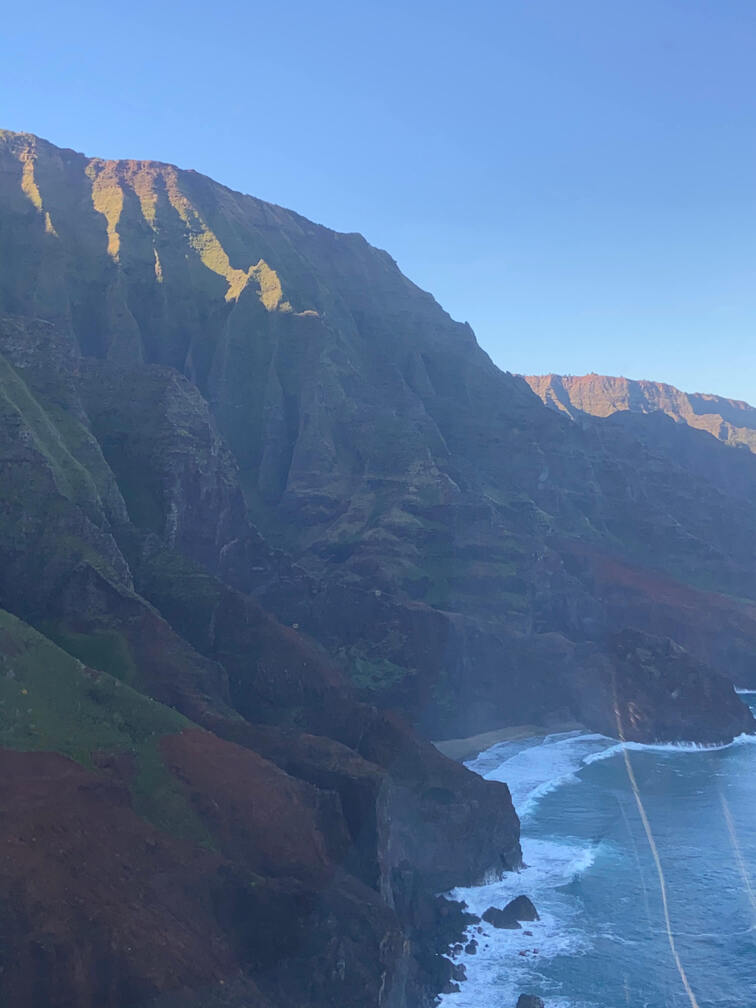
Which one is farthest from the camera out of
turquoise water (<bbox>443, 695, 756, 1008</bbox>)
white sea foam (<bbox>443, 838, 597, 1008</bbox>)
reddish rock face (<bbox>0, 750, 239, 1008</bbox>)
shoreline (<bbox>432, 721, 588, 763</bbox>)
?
shoreline (<bbox>432, 721, 588, 763</bbox>)

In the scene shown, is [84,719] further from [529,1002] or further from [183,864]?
[529,1002]

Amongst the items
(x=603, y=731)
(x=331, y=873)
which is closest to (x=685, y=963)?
(x=331, y=873)

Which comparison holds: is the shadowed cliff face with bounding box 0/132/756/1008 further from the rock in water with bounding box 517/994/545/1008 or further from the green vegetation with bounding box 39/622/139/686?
Answer: the rock in water with bounding box 517/994/545/1008

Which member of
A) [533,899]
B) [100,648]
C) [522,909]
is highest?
[100,648]

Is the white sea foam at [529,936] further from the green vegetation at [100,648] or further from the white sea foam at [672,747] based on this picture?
the white sea foam at [672,747]

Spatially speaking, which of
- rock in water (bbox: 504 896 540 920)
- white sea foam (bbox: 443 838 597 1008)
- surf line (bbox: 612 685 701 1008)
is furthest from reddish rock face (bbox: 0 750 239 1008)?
surf line (bbox: 612 685 701 1008)

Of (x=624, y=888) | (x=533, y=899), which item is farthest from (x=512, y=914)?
(x=624, y=888)

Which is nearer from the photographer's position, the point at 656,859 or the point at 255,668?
the point at 656,859
